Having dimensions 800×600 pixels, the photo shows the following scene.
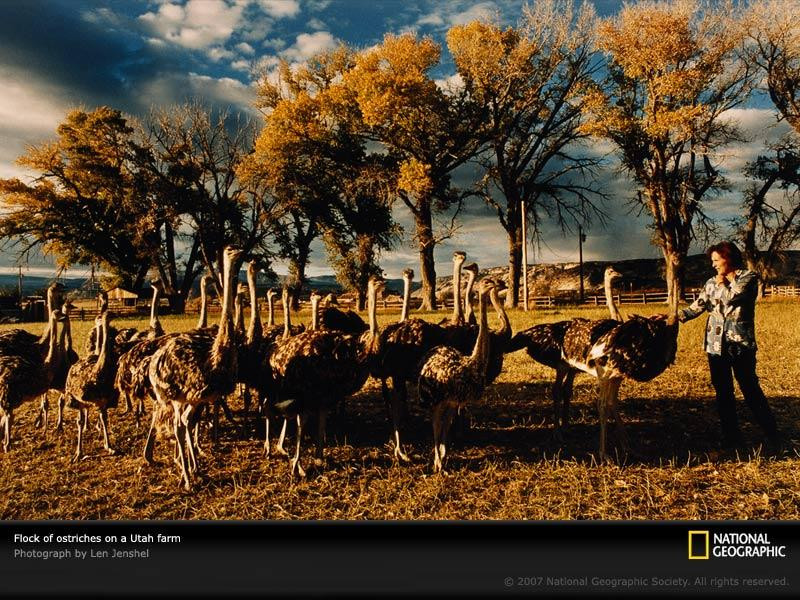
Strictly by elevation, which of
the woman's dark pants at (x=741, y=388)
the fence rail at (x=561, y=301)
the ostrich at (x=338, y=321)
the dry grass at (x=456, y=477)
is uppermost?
the fence rail at (x=561, y=301)

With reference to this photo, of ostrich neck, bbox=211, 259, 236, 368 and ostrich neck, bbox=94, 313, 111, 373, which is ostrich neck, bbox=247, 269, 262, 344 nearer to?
ostrich neck, bbox=211, 259, 236, 368

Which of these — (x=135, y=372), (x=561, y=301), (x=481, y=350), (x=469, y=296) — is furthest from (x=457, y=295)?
(x=561, y=301)

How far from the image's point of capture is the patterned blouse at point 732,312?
20.7ft

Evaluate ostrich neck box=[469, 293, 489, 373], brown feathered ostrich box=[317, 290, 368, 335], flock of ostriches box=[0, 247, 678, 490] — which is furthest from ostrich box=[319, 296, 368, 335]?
ostrich neck box=[469, 293, 489, 373]

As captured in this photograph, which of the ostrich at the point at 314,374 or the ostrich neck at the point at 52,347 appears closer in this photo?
the ostrich at the point at 314,374

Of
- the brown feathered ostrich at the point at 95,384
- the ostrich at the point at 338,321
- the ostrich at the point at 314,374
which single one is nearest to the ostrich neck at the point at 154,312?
the brown feathered ostrich at the point at 95,384

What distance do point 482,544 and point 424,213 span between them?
2981cm

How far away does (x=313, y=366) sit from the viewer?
20.3 ft

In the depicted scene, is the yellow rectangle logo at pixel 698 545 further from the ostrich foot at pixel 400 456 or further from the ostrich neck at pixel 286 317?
the ostrich neck at pixel 286 317

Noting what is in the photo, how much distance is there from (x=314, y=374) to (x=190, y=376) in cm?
131

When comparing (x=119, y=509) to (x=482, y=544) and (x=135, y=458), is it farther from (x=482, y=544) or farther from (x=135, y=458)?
(x=482, y=544)

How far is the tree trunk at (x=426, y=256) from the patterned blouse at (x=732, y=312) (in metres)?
25.0

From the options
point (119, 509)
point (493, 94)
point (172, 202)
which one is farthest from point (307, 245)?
point (119, 509)

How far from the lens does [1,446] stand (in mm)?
7547
